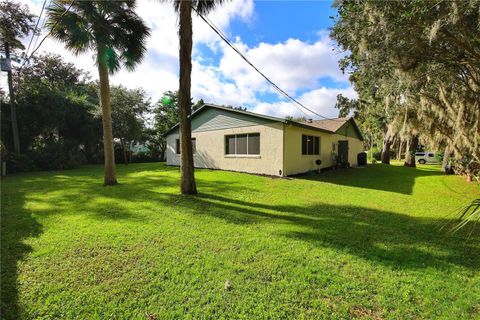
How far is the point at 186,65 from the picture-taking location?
703cm

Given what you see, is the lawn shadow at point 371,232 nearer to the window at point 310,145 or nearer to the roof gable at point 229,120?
the roof gable at point 229,120

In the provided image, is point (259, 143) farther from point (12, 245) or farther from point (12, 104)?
point (12, 104)

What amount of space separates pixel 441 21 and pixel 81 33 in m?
9.97

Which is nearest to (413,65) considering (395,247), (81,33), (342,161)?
(395,247)

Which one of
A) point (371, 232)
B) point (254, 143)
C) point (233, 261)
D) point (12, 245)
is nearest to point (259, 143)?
point (254, 143)

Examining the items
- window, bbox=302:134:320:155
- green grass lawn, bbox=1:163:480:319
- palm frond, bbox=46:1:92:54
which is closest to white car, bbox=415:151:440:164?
window, bbox=302:134:320:155

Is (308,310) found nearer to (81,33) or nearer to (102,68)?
(102,68)

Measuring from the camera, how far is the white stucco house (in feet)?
37.4

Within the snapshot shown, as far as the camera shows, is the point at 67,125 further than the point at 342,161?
Yes

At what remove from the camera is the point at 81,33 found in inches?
328

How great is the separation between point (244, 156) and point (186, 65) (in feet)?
21.3

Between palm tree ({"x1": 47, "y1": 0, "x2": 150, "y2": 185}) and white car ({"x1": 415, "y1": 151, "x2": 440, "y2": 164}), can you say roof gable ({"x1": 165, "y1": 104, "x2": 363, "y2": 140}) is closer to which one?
palm tree ({"x1": 47, "y1": 0, "x2": 150, "y2": 185})

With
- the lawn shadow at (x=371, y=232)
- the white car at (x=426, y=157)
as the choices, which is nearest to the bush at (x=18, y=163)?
the lawn shadow at (x=371, y=232)

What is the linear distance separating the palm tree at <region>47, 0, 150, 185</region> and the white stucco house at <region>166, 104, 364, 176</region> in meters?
5.54
